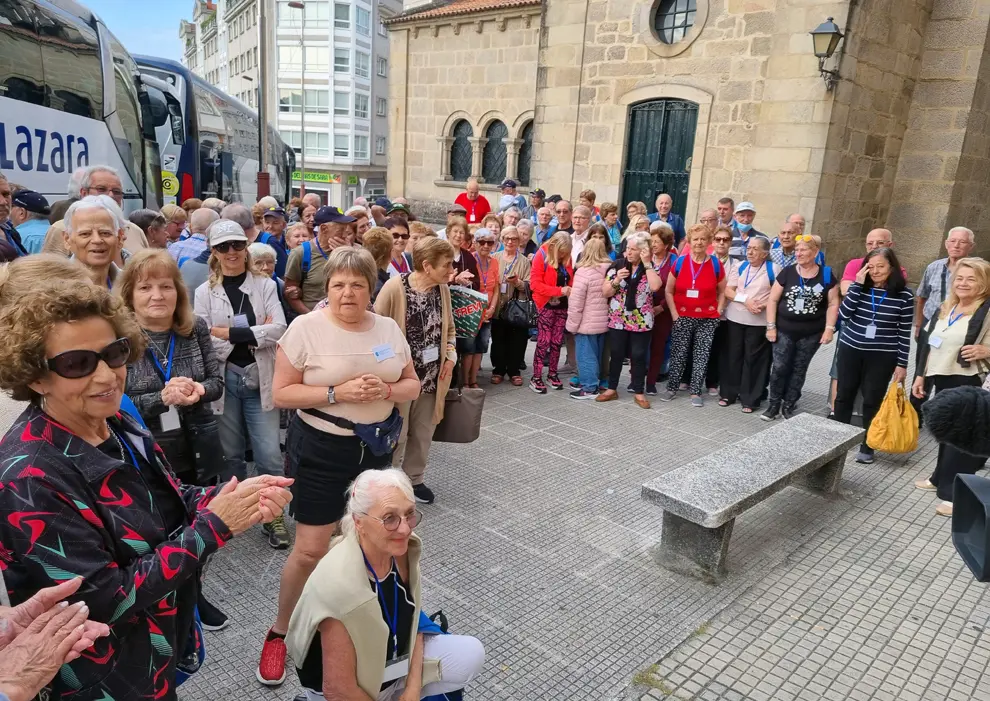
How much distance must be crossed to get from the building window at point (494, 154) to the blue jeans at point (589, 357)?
11893 mm

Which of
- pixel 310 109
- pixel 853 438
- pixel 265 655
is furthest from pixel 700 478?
pixel 310 109

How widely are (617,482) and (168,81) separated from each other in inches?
505

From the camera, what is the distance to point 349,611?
2115 millimetres

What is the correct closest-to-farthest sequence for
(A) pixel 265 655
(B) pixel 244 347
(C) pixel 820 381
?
1. (A) pixel 265 655
2. (B) pixel 244 347
3. (C) pixel 820 381

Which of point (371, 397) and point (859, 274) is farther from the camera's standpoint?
point (859, 274)

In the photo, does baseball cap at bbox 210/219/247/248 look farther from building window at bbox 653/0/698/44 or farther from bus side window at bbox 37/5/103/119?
building window at bbox 653/0/698/44

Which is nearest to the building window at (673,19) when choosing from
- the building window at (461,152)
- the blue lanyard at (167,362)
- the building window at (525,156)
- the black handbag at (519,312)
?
the building window at (525,156)

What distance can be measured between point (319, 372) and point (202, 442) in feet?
2.40

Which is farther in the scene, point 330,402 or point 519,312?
point 519,312

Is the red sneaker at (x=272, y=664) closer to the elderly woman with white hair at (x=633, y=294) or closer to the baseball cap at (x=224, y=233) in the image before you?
the baseball cap at (x=224, y=233)

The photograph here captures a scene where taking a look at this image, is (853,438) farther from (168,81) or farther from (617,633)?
(168,81)

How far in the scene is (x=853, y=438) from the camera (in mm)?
5016

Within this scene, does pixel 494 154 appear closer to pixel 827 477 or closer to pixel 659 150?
pixel 659 150

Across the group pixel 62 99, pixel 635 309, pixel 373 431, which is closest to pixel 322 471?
pixel 373 431
